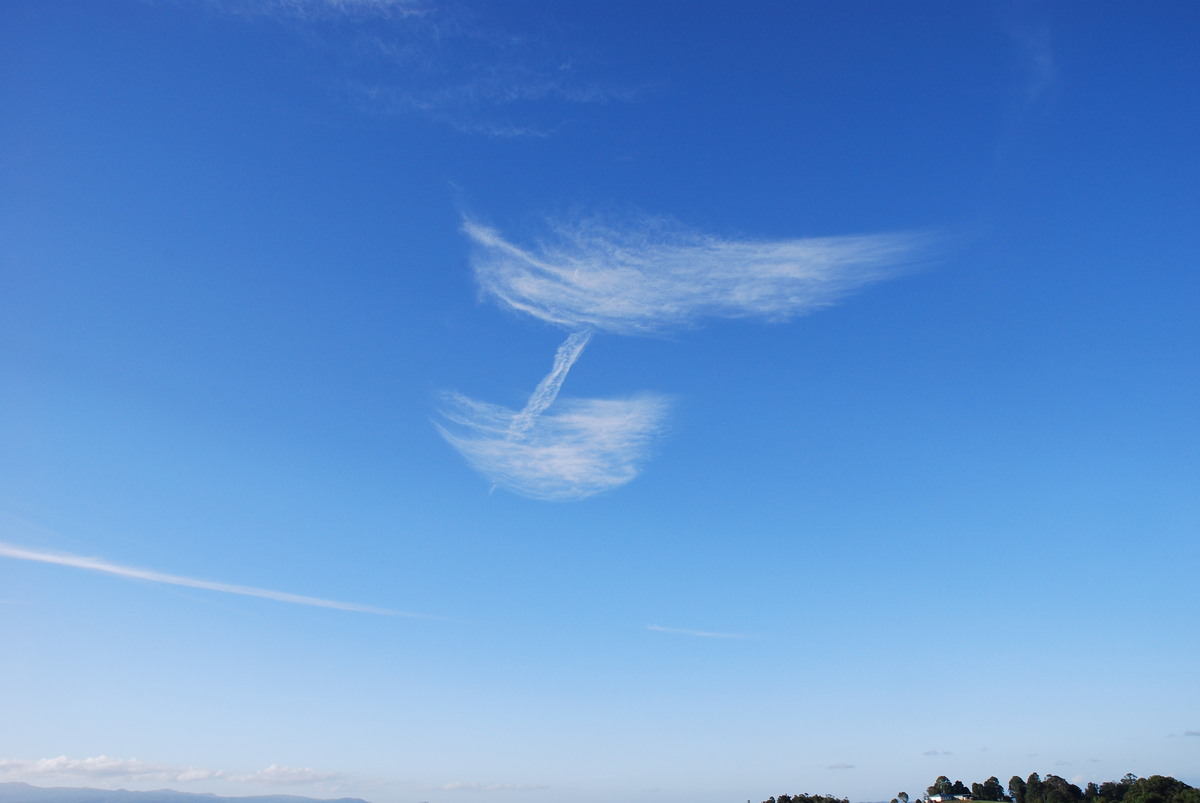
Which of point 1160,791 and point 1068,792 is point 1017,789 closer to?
point 1068,792

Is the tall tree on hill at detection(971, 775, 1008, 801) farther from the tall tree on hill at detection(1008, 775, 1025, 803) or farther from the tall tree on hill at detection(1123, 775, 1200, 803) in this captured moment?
the tall tree on hill at detection(1123, 775, 1200, 803)

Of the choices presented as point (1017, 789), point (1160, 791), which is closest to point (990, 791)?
point (1017, 789)

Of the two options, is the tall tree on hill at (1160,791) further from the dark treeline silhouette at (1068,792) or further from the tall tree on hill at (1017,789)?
the tall tree on hill at (1017,789)

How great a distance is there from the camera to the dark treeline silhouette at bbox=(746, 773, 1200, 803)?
11594 centimetres

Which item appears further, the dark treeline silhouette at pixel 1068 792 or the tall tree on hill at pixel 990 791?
the tall tree on hill at pixel 990 791

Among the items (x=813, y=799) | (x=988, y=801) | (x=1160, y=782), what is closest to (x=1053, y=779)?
(x=988, y=801)

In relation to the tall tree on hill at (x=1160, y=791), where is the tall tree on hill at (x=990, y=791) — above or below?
below

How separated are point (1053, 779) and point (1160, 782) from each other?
4431 cm

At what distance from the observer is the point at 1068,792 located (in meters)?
151

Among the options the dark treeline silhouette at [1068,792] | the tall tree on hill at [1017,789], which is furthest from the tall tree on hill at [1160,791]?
the tall tree on hill at [1017,789]

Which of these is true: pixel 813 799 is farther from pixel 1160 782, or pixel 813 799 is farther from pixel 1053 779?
pixel 1160 782

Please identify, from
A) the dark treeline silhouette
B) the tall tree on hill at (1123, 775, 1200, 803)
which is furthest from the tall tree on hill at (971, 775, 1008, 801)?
the tall tree on hill at (1123, 775, 1200, 803)

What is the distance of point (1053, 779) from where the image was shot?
158m

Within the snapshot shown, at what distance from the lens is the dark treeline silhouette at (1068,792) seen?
116 metres
